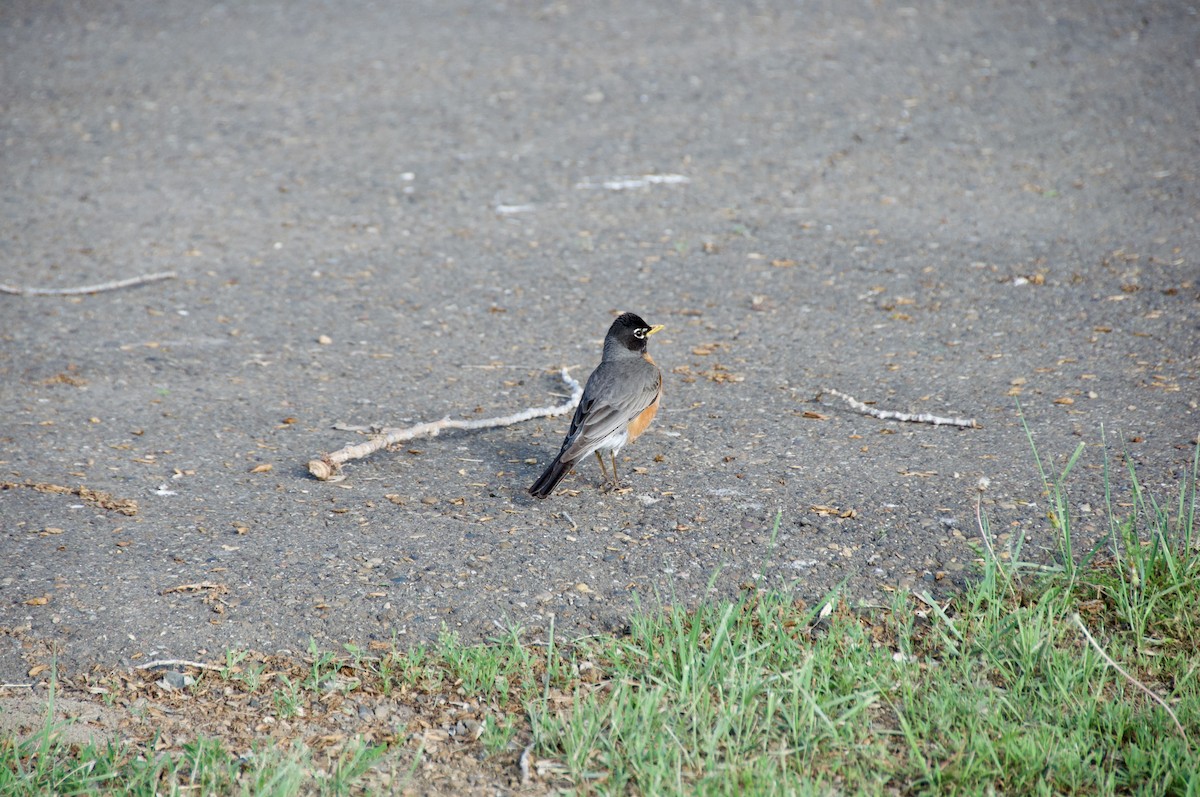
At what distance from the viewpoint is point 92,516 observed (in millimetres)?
4586

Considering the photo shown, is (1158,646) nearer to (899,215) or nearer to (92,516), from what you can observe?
(92,516)

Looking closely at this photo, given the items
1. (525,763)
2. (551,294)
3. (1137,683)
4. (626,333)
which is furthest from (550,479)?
(551,294)

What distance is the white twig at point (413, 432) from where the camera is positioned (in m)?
4.91

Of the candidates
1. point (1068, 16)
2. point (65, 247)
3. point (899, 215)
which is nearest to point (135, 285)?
point (65, 247)

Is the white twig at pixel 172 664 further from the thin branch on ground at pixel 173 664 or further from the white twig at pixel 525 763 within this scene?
the white twig at pixel 525 763

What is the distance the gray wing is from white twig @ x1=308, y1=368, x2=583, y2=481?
55 centimetres

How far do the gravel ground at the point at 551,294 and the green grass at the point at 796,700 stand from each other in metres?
0.23

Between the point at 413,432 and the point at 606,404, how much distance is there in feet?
3.32

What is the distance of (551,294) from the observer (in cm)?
727

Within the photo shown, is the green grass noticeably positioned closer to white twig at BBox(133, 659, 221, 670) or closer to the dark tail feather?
white twig at BBox(133, 659, 221, 670)

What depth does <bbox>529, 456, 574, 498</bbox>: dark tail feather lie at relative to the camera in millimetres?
4605

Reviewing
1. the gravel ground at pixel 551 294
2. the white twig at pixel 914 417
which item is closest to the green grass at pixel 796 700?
the gravel ground at pixel 551 294

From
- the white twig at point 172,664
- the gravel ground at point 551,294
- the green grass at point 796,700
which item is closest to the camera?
the green grass at point 796,700

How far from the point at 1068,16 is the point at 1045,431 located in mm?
7911
